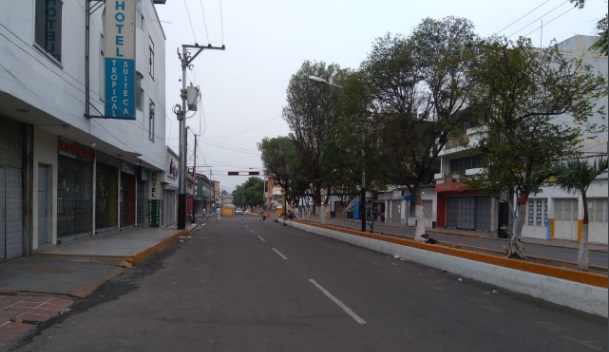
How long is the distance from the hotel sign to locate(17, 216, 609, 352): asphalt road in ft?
17.9

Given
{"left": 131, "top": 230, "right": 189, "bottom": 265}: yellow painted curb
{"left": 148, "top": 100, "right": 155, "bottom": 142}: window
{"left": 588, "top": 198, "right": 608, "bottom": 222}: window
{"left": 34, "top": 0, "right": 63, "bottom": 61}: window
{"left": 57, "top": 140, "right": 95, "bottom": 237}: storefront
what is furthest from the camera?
{"left": 148, "top": 100, "right": 155, "bottom": 142}: window

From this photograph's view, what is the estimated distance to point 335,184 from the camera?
3381 centimetres

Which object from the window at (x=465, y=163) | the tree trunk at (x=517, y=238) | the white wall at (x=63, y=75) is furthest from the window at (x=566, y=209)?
the white wall at (x=63, y=75)

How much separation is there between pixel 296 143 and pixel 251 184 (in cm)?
9612

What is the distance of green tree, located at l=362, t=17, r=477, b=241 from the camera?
712 inches

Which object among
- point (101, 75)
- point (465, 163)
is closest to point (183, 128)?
point (101, 75)

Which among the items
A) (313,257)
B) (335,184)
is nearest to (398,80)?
(313,257)

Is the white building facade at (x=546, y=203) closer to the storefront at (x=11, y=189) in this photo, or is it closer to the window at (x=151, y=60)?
the storefront at (x=11, y=189)

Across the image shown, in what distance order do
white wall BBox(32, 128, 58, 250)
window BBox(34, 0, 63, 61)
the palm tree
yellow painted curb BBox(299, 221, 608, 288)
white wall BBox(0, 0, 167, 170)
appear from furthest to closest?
white wall BBox(32, 128, 58, 250) < window BBox(34, 0, 63, 61) < white wall BBox(0, 0, 167, 170) < the palm tree < yellow painted curb BBox(299, 221, 608, 288)

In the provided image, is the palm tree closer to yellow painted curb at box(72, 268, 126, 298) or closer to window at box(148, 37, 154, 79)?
yellow painted curb at box(72, 268, 126, 298)

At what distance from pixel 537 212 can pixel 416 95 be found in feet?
56.1

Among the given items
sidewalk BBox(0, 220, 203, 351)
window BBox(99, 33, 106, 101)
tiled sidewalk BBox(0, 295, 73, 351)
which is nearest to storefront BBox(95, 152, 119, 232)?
sidewalk BBox(0, 220, 203, 351)

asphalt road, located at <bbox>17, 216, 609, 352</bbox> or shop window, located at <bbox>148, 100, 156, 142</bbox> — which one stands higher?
shop window, located at <bbox>148, 100, 156, 142</bbox>

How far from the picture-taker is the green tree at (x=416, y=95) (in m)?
18.1
